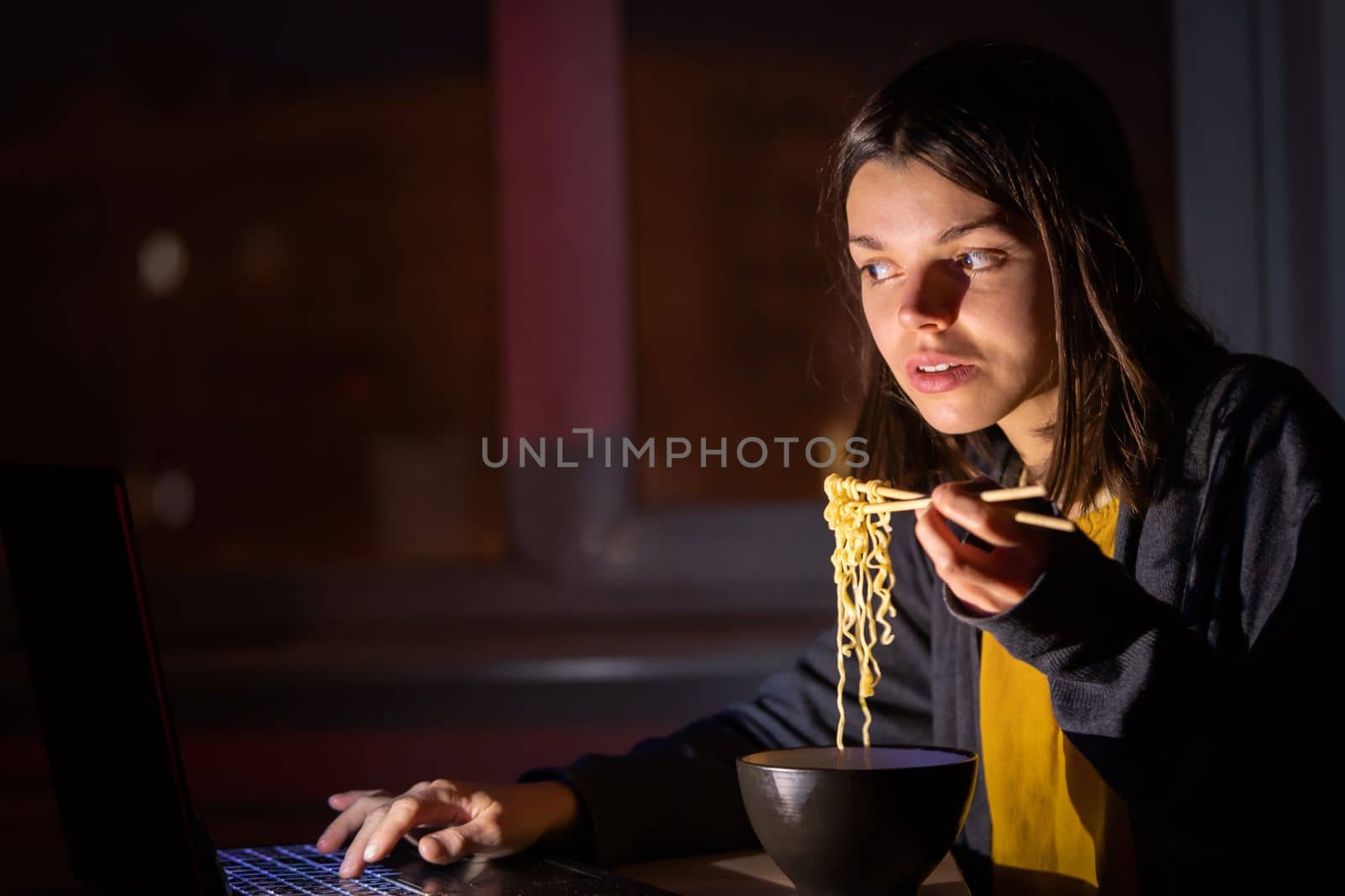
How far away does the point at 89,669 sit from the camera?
78cm

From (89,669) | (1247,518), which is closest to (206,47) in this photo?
(89,669)

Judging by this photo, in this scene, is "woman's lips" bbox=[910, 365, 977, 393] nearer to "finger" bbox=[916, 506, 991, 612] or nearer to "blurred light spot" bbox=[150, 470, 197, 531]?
"finger" bbox=[916, 506, 991, 612]

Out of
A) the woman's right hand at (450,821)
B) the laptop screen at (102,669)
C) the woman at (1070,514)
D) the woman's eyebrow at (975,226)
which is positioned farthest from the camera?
the woman's eyebrow at (975,226)

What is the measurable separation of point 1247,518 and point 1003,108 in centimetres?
38

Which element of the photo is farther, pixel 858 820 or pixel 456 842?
pixel 456 842

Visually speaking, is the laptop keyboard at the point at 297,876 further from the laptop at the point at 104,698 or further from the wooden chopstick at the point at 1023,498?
the wooden chopstick at the point at 1023,498

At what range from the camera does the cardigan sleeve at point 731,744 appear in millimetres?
1107

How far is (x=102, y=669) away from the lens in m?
0.77

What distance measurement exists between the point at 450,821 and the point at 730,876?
22 centimetres

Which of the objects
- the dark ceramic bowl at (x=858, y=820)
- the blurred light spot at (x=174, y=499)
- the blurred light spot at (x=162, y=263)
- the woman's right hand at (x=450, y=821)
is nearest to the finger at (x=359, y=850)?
the woman's right hand at (x=450, y=821)

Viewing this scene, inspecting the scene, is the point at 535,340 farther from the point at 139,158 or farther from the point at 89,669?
the point at 89,669

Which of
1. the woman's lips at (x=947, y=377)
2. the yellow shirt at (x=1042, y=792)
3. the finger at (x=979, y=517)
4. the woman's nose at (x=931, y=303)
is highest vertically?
the woman's nose at (x=931, y=303)

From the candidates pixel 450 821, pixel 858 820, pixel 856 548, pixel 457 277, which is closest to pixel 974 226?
pixel 856 548

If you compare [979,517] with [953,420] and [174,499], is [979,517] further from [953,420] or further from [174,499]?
[174,499]
